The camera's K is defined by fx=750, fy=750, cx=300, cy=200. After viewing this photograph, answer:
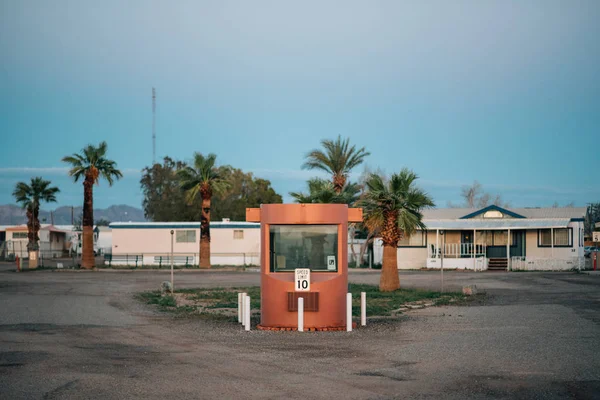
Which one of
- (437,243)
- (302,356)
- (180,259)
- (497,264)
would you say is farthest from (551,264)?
(302,356)

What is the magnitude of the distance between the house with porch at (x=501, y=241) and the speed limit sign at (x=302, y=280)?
36.4 meters

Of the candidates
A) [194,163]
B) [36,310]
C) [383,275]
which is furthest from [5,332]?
[194,163]

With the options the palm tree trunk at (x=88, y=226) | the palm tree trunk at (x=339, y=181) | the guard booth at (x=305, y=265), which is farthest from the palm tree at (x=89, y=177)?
the guard booth at (x=305, y=265)

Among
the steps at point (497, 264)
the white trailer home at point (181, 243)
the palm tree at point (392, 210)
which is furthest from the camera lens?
the white trailer home at point (181, 243)

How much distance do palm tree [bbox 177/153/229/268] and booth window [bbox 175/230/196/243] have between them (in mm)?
5803

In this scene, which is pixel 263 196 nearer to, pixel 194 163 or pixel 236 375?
pixel 194 163

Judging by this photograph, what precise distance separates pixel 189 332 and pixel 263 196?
244 feet

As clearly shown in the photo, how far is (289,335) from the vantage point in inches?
650

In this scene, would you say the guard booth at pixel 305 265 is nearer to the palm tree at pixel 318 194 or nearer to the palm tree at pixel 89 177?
the palm tree at pixel 318 194

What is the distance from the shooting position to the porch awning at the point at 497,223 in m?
52.2

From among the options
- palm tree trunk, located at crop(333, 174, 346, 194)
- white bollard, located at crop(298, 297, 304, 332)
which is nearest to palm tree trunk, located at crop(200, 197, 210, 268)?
palm tree trunk, located at crop(333, 174, 346, 194)

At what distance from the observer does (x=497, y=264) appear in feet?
177

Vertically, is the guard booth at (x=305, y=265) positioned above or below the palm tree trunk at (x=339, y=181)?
below

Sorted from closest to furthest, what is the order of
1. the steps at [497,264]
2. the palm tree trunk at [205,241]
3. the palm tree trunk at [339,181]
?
the palm tree trunk at [339,181]
the steps at [497,264]
the palm tree trunk at [205,241]
